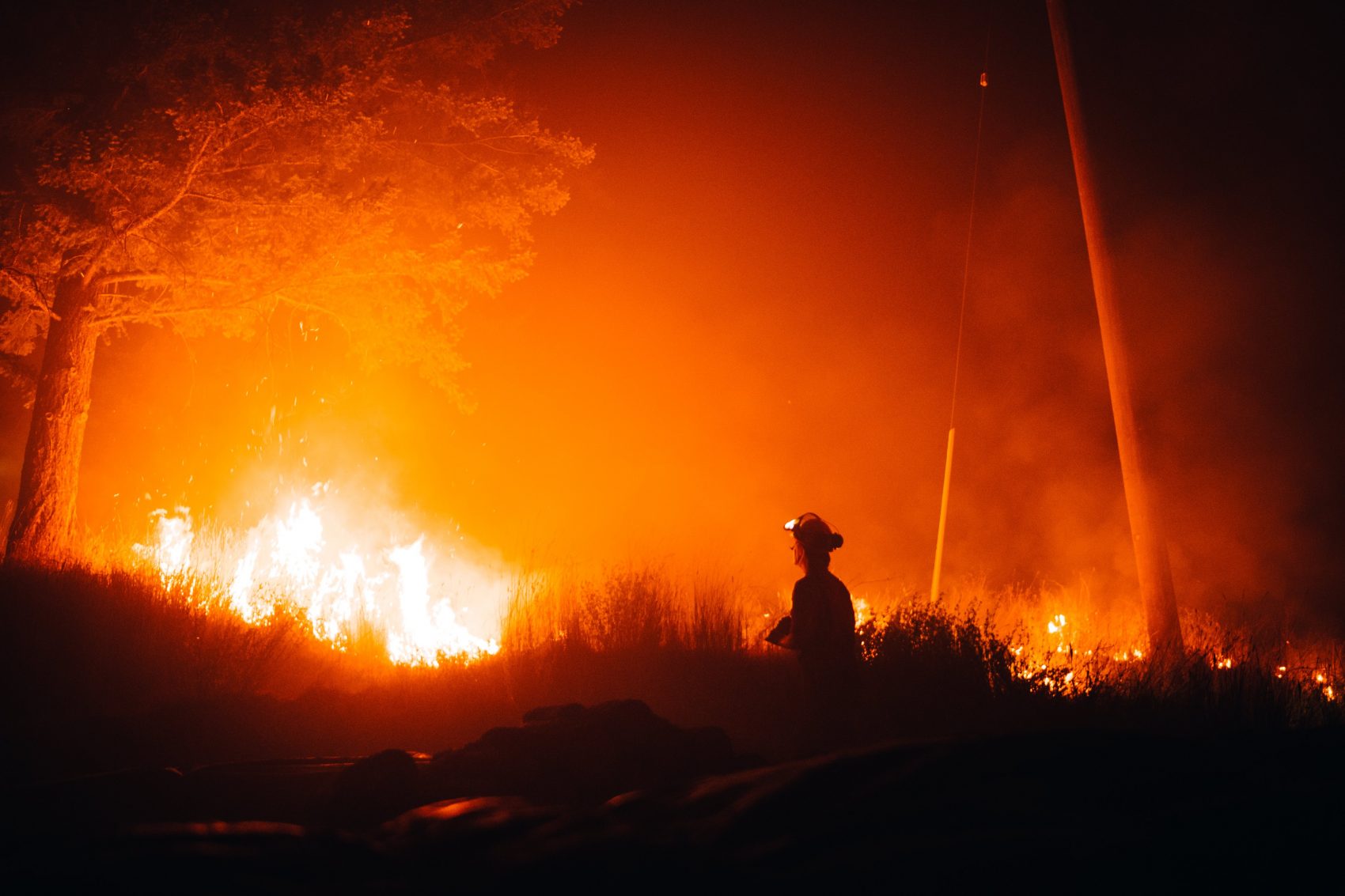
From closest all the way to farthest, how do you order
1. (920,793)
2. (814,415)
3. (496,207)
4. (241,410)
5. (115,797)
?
(920,793), (115,797), (496,207), (241,410), (814,415)

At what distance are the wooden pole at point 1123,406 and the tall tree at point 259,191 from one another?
6.77 meters

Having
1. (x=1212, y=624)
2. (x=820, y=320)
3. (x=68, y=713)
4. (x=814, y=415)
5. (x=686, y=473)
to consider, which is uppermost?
(x=820, y=320)

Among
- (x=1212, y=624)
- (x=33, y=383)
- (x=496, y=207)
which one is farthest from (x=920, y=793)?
(x=33, y=383)

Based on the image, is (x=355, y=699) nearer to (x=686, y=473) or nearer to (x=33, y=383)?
(x=33, y=383)

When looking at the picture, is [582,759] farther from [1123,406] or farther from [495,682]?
[1123,406]

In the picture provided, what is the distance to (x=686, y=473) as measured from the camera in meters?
21.2

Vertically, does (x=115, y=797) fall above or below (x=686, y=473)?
below

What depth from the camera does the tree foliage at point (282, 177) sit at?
392 inches

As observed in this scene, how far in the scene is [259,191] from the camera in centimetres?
1122

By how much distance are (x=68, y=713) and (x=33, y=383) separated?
35.2 ft

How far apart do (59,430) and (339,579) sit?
169 inches

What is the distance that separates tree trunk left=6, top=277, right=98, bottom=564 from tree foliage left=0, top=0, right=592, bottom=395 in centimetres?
23

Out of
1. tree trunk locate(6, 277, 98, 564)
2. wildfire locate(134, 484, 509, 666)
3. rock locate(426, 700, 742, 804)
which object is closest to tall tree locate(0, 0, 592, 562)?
tree trunk locate(6, 277, 98, 564)

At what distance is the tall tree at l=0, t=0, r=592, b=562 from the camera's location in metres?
9.99
